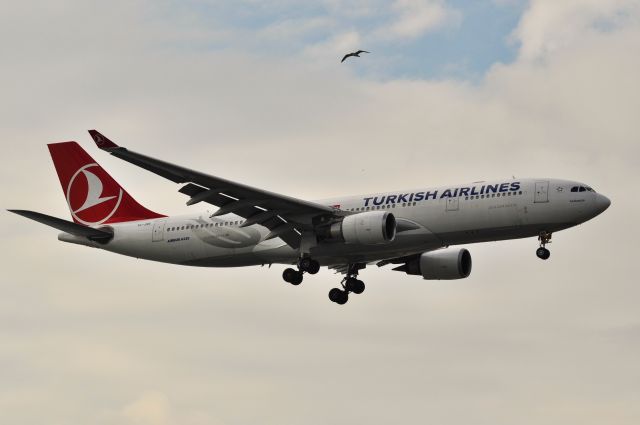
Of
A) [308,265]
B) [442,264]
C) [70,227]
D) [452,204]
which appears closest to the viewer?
[452,204]

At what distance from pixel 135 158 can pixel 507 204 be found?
46.9 ft

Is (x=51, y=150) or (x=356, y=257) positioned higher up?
(x=51, y=150)

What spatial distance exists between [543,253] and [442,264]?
746 cm

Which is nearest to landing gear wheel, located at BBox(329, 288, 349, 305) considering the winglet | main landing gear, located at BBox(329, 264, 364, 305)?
main landing gear, located at BBox(329, 264, 364, 305)

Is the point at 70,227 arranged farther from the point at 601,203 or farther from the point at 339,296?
the point at 601,203

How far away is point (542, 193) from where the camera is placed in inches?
2002

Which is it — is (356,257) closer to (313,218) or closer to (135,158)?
(313,218)

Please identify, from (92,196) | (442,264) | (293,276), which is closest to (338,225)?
(293,276)

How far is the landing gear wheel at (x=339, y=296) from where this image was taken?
190 feet

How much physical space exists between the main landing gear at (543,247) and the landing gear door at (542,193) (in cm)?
139

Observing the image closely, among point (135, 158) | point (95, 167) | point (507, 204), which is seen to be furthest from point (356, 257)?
point (95, 167)

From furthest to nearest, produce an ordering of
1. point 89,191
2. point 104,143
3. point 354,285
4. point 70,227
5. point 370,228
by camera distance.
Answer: point 89,191 < point 354,285 < point 70,227 < point 370,228 < point 104,143

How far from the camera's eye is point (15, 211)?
50.8 metres

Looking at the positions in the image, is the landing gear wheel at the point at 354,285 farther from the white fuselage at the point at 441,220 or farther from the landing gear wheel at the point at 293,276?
the landing gear wheel at the point at 293,276
